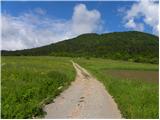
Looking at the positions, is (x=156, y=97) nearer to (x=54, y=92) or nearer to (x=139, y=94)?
(x=139, y=94)

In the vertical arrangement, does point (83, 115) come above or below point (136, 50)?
below

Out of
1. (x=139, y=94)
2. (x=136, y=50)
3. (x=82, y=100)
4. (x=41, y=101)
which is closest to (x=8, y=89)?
(x=41, y=101)

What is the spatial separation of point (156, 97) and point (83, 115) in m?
3.90

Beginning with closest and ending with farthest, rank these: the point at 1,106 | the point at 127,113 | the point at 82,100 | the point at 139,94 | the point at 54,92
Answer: the point at 1,106 → the point at 127,113 → the point at 139,94 → the point at 82,100 → the point at 54,92

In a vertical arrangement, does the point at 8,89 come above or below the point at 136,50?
below

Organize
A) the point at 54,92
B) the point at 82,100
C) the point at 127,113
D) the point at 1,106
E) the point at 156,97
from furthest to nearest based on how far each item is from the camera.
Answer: the point at 54,92, the point at 82,100, the point at 156,97, the point at 127,113, the point at 1,106

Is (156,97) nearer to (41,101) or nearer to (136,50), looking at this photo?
(41,101)

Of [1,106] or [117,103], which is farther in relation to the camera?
[117,103]

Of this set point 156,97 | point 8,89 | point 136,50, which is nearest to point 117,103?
point 156,97

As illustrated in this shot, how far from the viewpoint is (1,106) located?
14.1m

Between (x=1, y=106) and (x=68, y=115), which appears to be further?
(x=68, y=115)

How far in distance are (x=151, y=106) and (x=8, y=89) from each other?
6.43m

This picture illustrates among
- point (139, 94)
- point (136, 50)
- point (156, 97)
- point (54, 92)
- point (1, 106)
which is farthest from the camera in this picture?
point (136, 50)

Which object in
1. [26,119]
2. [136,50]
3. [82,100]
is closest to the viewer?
[26,119]
